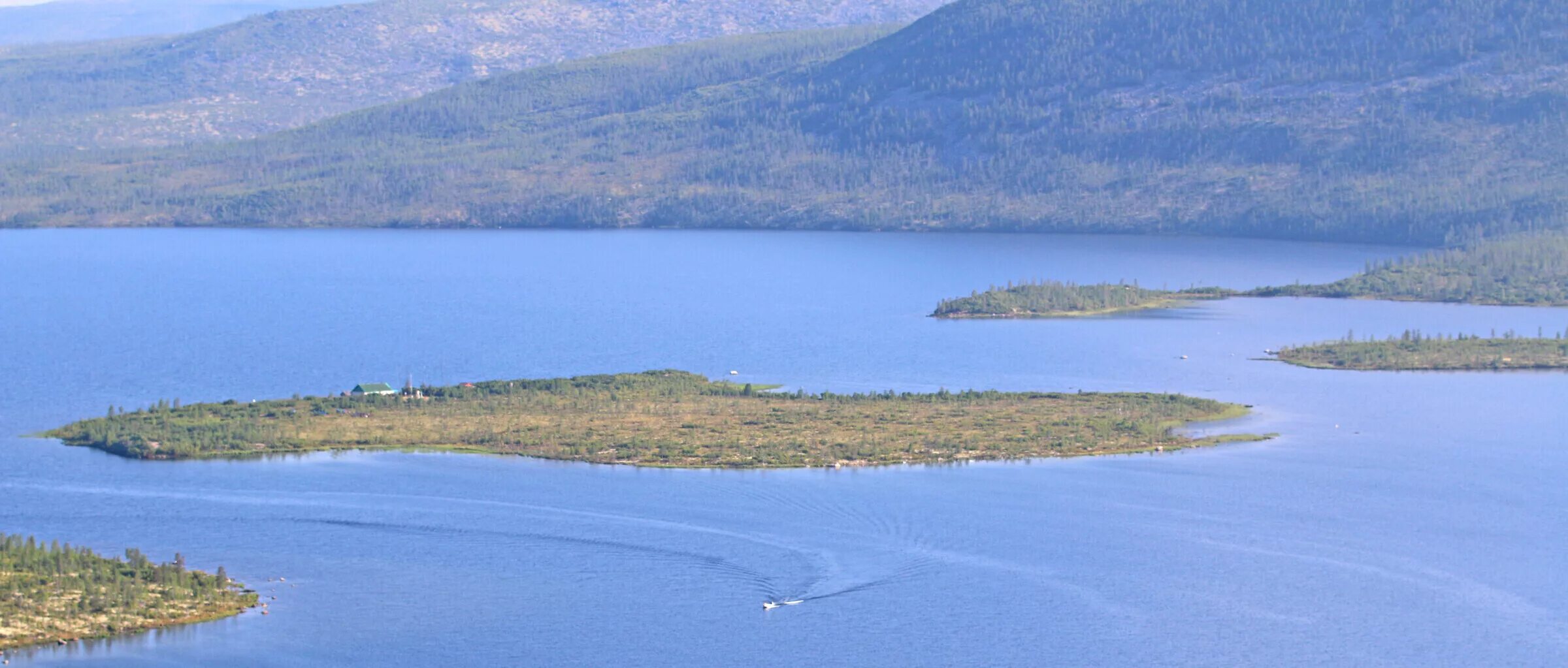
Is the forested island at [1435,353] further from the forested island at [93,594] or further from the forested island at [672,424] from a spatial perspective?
the forested island at [93,594]

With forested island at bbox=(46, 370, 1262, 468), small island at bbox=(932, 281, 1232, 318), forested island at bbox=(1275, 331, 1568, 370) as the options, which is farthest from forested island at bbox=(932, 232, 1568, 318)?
forested island at bbox=(46, 370, 1262, 468)

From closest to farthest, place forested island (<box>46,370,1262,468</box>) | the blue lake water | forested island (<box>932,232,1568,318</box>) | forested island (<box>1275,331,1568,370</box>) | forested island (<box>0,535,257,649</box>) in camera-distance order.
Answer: forested island (<box>0,535,257,649</box>)
the blue lake water
forested island (<box>46,370,1262,468</box>)
forested island (<box>1275,331,1568,370</box>)
forested island (<box>932,232,1568,318</box>)

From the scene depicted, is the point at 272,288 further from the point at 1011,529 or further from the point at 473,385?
the point at 1011,529

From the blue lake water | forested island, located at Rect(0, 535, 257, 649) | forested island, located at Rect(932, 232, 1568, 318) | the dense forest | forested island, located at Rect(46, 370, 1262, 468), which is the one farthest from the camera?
the dense forest

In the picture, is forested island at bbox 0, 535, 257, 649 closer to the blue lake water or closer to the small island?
the blue lake water

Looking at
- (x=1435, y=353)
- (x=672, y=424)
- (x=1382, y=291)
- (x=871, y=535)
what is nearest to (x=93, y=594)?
(x=871, y=535)

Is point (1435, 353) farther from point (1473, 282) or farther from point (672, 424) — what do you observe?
point (672, 424)
